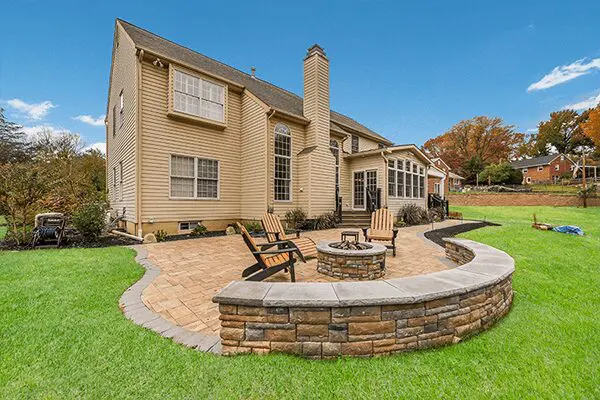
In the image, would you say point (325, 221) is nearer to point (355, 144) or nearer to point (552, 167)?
point (355, 144)

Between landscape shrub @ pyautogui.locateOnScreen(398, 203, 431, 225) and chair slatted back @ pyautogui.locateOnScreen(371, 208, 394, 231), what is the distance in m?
6.59

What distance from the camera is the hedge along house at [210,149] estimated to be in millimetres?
8648

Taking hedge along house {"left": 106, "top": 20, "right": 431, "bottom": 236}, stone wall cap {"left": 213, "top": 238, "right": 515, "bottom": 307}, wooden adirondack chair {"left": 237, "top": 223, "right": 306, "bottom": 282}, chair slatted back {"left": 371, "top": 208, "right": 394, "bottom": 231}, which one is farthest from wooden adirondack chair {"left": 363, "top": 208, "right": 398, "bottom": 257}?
hedge along house {"left": 106, "top": 20, "right": 431, "bottom": 236}

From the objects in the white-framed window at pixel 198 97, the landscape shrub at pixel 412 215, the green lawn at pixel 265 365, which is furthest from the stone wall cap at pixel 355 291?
the landscape shrub at pixel 412 215

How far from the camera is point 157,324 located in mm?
2703

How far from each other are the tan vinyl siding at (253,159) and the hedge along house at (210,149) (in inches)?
1.7

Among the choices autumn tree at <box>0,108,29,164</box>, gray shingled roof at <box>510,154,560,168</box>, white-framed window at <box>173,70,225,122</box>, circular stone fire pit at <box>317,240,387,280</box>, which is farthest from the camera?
gray shingled roof at <box>510,154,560,168</box>

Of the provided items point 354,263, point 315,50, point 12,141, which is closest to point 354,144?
point 315,50

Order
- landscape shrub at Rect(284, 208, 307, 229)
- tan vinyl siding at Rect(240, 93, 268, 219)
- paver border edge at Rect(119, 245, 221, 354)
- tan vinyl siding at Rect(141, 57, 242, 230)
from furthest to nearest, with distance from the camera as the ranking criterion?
landscape shrub at Rect(284, 208, 307, 229)
tan vinyl siding at Rect(240, 93, 268, 219)
tan vinyl siding at Rect(141, 57, 242, 230)
paver border edge at Rect(119, 245, 221, 354)

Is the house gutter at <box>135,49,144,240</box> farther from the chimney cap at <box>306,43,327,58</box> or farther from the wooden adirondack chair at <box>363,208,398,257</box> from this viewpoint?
the wooden adirondack chair at <box>363,208,398,257</box>

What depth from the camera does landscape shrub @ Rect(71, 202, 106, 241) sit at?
7.41 m

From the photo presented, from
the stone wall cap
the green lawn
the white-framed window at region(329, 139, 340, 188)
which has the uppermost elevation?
the white-framed window at region(329, 139, 340, 188)

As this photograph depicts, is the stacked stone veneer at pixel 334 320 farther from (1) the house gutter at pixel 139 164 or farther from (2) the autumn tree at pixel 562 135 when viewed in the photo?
(2) the autumn tree at pixel 562 135

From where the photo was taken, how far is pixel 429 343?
230cm
